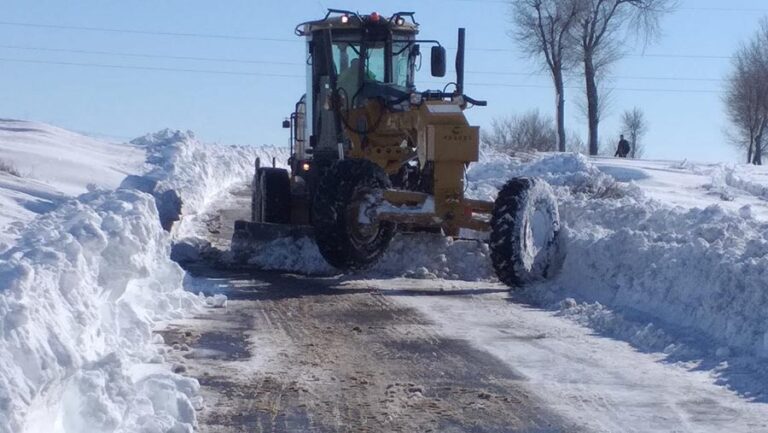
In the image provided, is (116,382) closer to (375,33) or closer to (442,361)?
(442,361)

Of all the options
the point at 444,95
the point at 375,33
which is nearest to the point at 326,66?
the point at 375,33

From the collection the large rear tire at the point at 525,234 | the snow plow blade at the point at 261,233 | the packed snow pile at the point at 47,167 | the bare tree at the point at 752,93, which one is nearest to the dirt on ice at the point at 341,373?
the large rear tire at the point at 525,234

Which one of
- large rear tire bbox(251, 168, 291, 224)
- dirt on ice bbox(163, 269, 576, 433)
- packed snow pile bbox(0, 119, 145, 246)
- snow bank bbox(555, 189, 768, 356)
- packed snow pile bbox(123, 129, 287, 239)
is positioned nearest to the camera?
dirt on ice bbox(163, 269, 576, 433)

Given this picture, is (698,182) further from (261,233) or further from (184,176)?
(261,233)

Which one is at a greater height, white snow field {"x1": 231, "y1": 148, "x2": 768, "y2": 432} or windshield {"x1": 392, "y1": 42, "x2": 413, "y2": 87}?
windshield {"x1": 392, "y1": 42, "x2": 413, "y2": 87}

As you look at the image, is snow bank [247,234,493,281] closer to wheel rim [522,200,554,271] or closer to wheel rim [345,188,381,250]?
wheel rim [345,188,381,250]

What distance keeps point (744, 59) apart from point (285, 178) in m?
51.3

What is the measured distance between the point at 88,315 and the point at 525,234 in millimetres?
7011

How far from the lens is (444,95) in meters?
14.2

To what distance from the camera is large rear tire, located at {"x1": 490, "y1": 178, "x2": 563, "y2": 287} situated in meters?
12.7

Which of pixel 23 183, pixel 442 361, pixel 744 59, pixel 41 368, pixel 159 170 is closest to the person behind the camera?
pixel 41 368

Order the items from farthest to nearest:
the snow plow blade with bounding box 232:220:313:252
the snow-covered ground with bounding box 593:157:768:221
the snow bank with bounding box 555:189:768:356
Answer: the snow-covered ground with bounding box 593:157:768:221 < the snow plow blade with bounding box 232:220:313:252 < the snow bank with bounding box 555:189:768:356

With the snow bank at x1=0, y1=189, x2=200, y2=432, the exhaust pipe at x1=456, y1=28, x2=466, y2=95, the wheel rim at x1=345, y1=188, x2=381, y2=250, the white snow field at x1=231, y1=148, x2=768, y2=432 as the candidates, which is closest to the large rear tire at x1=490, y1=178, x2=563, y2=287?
the white snow field at x1=231, y1=148, x2=768, y2=432

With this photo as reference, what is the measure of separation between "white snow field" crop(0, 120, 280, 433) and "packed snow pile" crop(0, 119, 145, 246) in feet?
0.27
